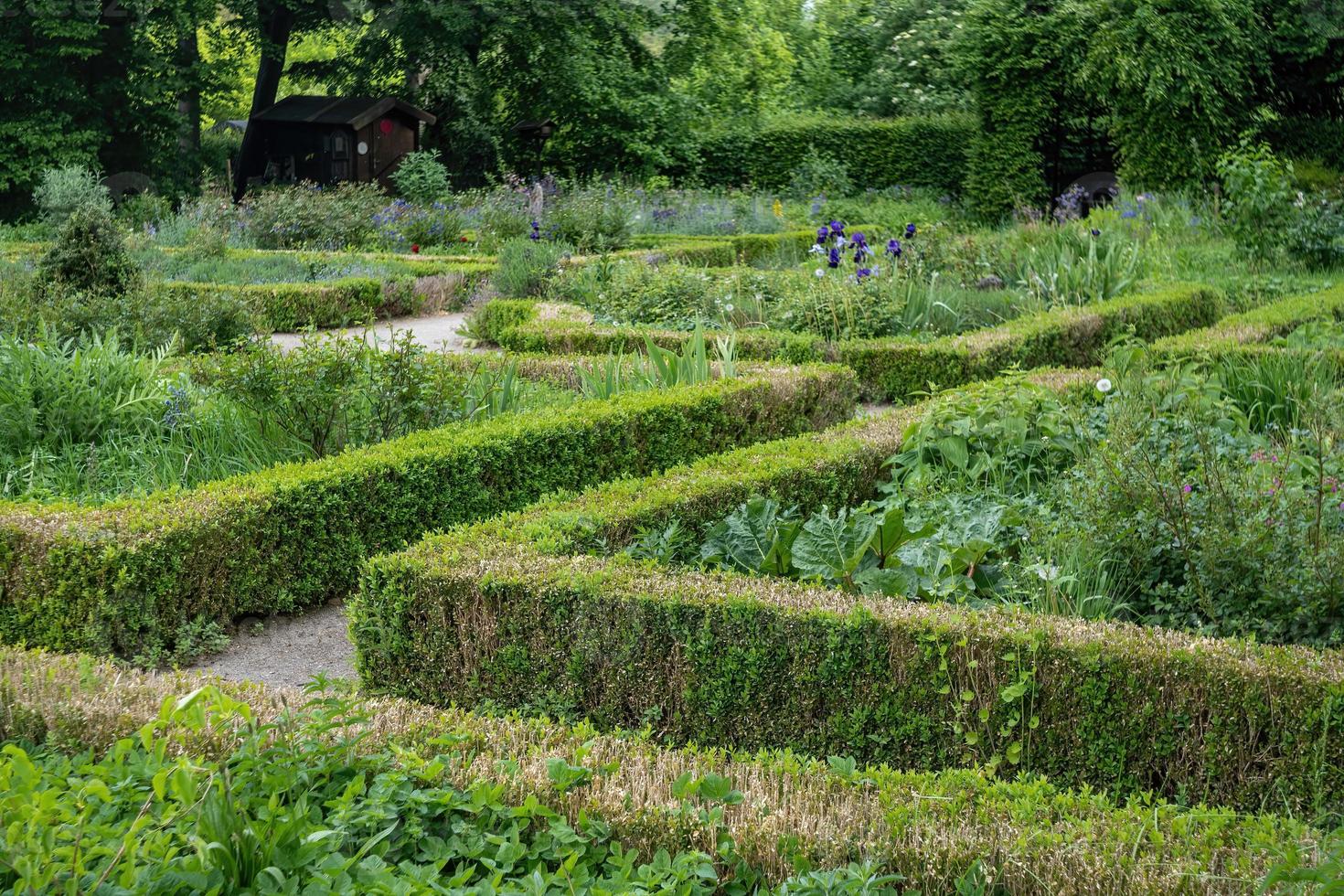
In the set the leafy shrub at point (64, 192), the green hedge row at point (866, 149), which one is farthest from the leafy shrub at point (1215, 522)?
the green hedge row at point (866, 149)

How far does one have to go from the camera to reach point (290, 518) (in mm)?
5020

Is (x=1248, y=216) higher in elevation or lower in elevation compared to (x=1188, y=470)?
higher

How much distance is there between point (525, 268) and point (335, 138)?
13060 millimetres

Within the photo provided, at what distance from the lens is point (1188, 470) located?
4535 millimetres

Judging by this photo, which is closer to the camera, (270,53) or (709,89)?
(270,53)

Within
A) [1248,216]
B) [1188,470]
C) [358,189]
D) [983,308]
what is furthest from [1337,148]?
[1188,470]

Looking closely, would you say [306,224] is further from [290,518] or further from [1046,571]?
[1046,571]

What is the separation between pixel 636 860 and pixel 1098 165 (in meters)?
21.9

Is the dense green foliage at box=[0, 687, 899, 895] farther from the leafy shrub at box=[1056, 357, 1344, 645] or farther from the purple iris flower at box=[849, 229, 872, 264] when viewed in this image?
the purple iris flower at box=[849, 229, 872, 264]

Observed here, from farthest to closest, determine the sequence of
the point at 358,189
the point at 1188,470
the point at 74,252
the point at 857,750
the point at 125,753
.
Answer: the point at 358,189 → the point at 74,252 → the point at 1188,470 → the point at 857,750 → the point at 125,753

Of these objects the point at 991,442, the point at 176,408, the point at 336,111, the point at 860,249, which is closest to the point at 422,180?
the point at 336,111

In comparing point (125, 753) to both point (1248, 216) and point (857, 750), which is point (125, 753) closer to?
point (857, 750)

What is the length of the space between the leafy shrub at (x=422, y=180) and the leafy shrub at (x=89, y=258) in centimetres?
1175

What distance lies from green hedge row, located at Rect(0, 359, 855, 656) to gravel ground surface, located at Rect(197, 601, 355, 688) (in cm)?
10
